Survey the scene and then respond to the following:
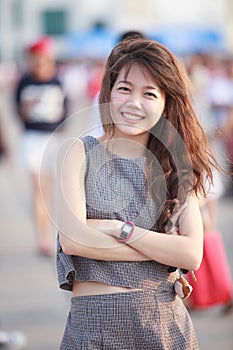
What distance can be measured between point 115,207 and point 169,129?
0.32m

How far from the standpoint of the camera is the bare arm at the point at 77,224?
2822 mm

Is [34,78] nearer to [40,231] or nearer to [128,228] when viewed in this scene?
[40,231]

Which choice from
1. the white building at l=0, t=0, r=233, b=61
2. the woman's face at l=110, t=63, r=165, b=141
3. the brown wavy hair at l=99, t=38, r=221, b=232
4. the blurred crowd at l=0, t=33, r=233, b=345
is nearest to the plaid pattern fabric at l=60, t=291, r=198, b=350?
the brown wavy hair at l=99, t=38, r=221, b=232

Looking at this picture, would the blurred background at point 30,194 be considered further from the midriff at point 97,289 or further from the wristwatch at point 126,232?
the midriff at point 97,289

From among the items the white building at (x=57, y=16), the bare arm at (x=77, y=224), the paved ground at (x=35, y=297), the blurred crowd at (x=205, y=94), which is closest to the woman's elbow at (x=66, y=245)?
the bare arm at (x=77, y=224)

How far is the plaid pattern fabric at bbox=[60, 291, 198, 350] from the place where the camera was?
9.42 feet

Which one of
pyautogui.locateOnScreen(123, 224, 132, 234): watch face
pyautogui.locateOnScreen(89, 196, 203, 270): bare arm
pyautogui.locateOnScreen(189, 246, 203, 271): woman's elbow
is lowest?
pyautogui.locateOnScreen(189, 246, 203, 271): woman's elbow

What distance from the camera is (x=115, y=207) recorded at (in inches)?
114

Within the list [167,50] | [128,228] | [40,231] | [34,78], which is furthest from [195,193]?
[34,78]

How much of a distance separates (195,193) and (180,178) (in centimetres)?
9

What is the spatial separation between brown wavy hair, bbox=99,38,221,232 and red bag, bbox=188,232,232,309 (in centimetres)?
241

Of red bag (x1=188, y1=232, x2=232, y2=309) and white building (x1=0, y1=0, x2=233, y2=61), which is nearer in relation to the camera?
red bag (x1=188, y1=232, x2=232, y2=309)

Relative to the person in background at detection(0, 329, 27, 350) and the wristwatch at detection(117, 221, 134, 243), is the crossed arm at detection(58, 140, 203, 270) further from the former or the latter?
the person in background at detection(0, 329, 27, 350)

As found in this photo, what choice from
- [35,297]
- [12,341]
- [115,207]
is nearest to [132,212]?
[115,207]
